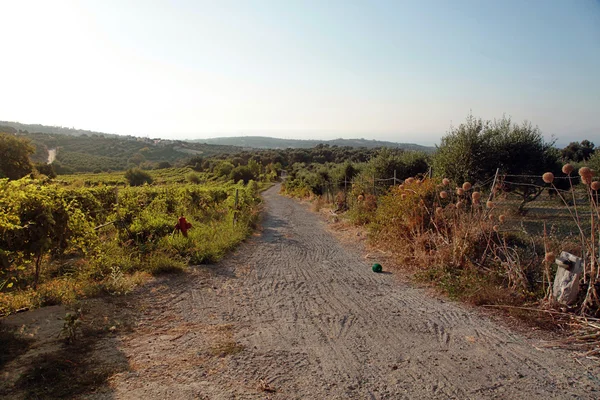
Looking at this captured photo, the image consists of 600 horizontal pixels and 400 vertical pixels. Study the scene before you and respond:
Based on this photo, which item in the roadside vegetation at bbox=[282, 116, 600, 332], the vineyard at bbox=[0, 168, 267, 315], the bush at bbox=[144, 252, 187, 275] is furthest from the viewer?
the bush at bbox=[144, 252, 187, 275]

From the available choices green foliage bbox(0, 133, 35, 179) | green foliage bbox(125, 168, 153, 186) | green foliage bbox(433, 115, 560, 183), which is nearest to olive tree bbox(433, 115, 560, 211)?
green foliage bbox(433, 115, 560, 183)

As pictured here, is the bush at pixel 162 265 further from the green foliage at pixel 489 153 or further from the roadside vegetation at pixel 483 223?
the green foliage at pixel 489 153

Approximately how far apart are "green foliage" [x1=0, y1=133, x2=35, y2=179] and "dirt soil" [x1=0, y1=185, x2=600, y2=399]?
20.1 meters

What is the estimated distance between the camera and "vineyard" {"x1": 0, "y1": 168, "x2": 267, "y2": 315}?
14.1ft

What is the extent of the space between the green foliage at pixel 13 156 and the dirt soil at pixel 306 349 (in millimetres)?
20086

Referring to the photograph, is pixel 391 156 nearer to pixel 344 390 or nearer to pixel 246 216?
pixel 246 216

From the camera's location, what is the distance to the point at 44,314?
174 inches

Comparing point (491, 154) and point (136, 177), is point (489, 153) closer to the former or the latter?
point (491, 154)

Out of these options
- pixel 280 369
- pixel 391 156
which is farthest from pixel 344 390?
pixel 391 156

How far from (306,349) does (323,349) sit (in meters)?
0.19

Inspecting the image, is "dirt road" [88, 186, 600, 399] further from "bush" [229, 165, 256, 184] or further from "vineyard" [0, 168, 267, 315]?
"bush" [229, 165, 256, 184]

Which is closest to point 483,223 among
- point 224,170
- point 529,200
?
point 529,200

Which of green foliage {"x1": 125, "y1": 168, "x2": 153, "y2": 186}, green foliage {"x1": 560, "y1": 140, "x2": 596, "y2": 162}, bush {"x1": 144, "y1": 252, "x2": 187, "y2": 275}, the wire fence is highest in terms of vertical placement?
green foliage {"x1": 560, "y1": 140, "x2": 596, "y2": 162}

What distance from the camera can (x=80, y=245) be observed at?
17.2 ft
